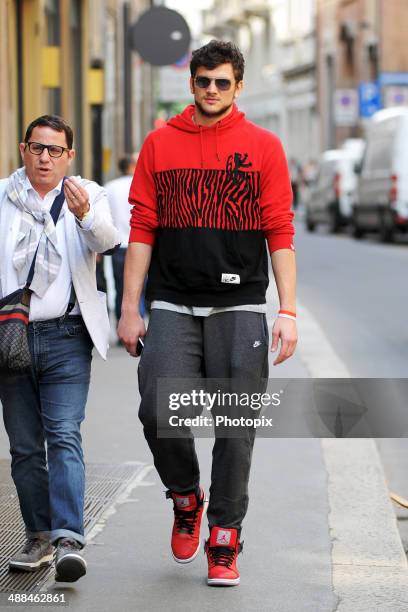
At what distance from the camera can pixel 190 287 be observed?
5.31 metres

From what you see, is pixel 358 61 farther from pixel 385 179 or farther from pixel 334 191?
pixel 385 179

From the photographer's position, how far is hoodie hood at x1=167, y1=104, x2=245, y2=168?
5.32 meters

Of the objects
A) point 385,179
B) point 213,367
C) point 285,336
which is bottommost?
point 213,367

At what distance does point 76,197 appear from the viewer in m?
5.24

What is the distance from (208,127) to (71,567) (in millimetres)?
1540

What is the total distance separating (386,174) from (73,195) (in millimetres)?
26254

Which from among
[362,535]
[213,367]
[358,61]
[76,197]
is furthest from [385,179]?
Result: [358,61]

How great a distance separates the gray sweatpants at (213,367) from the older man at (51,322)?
257 millimetres

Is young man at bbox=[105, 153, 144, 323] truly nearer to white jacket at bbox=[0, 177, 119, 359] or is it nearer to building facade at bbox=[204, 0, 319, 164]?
white jacket at bbox=[0, 177, 119, 359]

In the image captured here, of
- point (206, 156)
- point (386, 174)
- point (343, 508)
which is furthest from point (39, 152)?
point (386, 174)

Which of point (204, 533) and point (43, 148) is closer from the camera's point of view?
point (43, 148)

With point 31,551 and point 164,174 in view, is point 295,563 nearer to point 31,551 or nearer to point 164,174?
point 31,551

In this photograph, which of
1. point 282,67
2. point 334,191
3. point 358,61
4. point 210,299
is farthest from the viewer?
point 282,67

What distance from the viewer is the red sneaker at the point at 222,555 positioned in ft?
17.8
